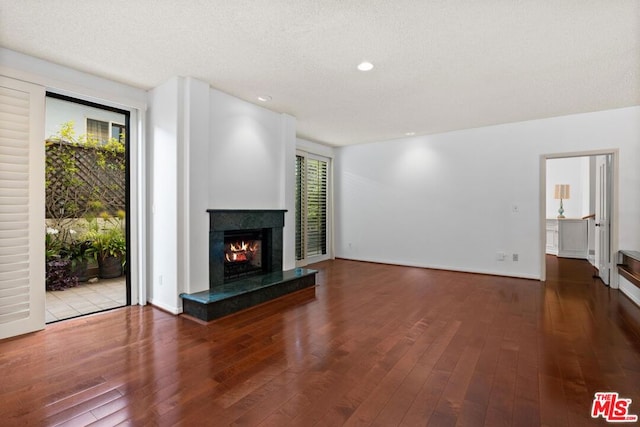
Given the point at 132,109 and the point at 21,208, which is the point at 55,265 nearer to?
the point at 21,208

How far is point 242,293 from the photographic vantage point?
3.43 metres

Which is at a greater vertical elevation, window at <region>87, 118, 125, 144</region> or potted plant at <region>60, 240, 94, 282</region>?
window at <region>87, 118, 125, 144</region>

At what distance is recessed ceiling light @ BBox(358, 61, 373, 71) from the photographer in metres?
3.00

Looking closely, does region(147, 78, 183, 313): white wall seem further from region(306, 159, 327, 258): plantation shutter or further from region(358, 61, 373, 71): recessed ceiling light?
region(306, 159, 327, 258): plantation shutter

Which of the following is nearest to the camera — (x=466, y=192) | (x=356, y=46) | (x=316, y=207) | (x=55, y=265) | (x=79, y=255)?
(x=356, y=46)

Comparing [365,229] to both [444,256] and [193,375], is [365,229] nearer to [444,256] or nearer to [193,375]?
[444,256]

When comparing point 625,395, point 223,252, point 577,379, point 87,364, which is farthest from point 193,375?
point 625,395

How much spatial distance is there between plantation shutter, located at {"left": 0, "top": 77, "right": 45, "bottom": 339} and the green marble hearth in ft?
4.33

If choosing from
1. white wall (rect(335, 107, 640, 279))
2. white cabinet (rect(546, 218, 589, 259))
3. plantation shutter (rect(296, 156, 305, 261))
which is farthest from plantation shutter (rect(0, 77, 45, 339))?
white cabinet (rect(546, 218, 589, 259))

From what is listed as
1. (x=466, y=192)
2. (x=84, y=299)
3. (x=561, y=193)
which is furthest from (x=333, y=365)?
(x=561, y=193)

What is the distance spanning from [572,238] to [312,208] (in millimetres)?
6383

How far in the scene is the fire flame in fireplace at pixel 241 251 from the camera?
159 inches

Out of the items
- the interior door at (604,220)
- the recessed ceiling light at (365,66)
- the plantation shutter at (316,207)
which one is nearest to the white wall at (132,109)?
the recessed ceiling light at (365,66)

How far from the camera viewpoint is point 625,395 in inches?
73.8
